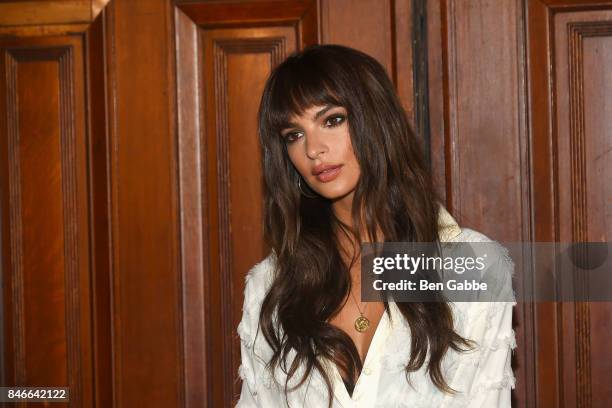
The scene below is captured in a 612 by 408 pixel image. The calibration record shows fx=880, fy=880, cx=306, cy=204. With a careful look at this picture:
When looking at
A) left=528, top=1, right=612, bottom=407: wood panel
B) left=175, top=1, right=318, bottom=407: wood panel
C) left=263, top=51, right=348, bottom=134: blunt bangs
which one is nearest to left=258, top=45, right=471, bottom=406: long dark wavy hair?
left=263, top=51, right=348, bottom=134: blunt bangs

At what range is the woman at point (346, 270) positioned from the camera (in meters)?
1.25

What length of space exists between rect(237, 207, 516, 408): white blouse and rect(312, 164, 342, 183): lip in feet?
0.56

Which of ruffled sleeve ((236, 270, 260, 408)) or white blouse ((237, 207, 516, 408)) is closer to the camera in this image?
white blouse ((237, 207, 516, 408))

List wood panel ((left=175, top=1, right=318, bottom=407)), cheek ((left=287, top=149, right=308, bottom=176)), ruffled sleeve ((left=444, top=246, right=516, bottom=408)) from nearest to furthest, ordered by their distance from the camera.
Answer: ruffled sleeve ((left=444, top=246, right=516, bottom=408))
cheek ((left=287, top=149, right=308, bottom=176))
wood panel ((left=175, top=1, right=318, bottom=407))

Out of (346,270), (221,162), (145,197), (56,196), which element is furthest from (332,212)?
(56,196)

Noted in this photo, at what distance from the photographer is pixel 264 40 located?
1473 millimetres

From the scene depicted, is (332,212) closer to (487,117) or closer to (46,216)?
(487,117)

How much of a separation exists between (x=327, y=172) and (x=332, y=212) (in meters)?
0.13

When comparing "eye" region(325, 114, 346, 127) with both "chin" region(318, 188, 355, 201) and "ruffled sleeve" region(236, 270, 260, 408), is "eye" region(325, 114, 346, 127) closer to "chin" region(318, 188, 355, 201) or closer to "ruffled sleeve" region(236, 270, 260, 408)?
"chin" region(318, 188, 355, 201)

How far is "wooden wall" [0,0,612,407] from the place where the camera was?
4.63 feet

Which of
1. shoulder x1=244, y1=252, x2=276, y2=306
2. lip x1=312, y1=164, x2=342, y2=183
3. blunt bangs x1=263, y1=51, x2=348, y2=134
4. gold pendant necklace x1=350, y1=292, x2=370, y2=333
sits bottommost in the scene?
gold pendant necklace x1=350, y1=292, x2=370, y2=333

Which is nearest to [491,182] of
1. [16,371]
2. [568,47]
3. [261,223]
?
[568,47]

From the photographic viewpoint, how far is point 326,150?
128 centimetres

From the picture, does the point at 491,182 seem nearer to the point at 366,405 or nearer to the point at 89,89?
the point at 366,405
